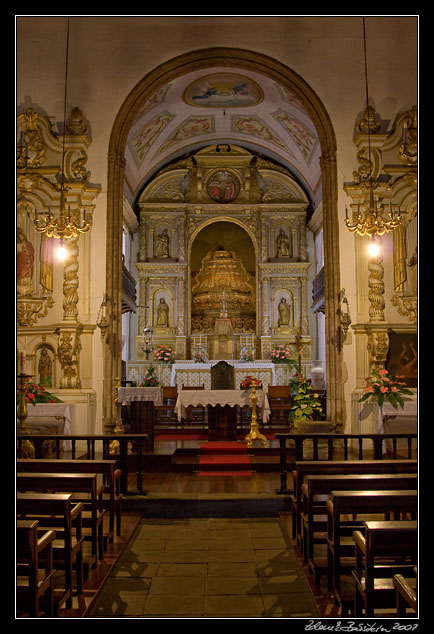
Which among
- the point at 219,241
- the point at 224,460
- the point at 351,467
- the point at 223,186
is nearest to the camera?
the point at 351,467

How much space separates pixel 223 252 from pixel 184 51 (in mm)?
8787

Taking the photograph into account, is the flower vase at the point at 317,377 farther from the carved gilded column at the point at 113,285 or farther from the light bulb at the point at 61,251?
the light bulb at the point at 61,251

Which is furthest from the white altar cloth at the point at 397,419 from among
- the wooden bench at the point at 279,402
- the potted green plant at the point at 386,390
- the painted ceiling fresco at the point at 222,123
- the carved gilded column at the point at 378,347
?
the painted ceiling fresco at the point at 222,123

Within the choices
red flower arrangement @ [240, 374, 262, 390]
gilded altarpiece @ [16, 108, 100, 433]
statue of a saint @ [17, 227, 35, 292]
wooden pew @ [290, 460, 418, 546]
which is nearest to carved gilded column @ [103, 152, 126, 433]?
gilded altarpiece @ [16, 108, 100, 433]

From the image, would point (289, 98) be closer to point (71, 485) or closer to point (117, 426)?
point (117, 426)

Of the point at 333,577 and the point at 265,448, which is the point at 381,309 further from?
the point at 333,577

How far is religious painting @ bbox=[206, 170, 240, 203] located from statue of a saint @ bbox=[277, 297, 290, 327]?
165 inches

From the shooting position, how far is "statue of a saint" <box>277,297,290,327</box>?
1922 centimetres

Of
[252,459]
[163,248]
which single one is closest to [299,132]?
[163,248]

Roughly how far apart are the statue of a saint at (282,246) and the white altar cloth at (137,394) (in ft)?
35.2

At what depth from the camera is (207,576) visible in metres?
4.43

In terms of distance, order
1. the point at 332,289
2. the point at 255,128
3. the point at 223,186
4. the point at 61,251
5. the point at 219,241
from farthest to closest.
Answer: the point at 219,241
the point at 223,186
the point at 255,128
the point at 332,289
the point at 61,251

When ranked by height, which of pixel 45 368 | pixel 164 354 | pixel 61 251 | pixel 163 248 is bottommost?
pixel 45 368

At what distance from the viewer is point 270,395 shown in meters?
13.9
